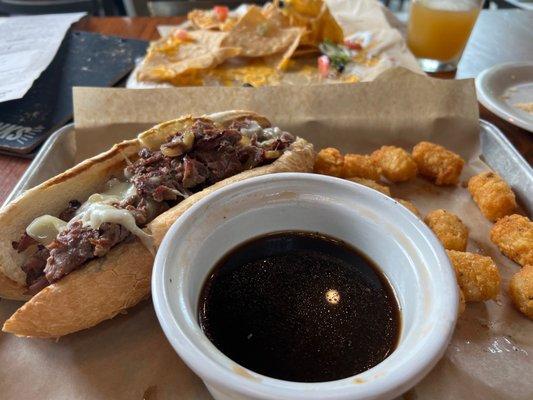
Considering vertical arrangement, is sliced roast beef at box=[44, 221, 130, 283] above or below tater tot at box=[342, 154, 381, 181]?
above

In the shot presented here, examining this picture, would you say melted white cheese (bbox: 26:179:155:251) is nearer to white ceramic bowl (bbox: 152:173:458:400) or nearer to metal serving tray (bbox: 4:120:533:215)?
white ceramic bowl (bbox: 152:173:458:400)

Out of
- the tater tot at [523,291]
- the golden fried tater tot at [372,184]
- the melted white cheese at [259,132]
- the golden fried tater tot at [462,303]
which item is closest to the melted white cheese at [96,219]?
the melted white cheese at [259,132]

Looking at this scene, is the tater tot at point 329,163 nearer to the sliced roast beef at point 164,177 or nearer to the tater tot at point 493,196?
the sliced roast beef at point 164,177

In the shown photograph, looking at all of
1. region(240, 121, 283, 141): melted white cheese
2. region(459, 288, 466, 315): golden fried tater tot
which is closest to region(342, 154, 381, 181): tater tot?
region(240, 121, 283, 141): melted white cheese

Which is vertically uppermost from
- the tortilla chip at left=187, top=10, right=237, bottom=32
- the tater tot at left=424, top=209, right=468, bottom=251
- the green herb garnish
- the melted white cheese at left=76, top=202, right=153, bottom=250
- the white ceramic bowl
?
the white ceramic bowl

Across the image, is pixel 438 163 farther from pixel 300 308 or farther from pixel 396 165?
pixel 300 308

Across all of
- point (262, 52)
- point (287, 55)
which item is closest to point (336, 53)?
point (287, 55)

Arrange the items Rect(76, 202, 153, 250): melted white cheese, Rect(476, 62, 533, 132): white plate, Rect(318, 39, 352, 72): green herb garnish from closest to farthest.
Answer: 1. Rect(76, 202, 153, 250): melted white cheese
2. Rect(476, 62, 533, 132): white plate
3. Rect(318, 39, 352, 72): green herb garnish
